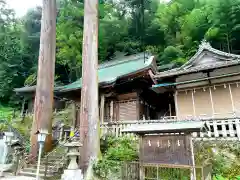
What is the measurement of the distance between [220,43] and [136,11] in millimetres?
13623

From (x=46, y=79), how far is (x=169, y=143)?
9065mm

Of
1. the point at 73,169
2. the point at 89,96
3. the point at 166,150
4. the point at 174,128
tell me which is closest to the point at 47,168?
the point at 73,169

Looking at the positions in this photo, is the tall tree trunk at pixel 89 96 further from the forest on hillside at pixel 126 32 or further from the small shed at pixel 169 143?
the forest on hillside at pixel 126 32

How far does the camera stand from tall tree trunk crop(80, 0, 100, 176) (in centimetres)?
852

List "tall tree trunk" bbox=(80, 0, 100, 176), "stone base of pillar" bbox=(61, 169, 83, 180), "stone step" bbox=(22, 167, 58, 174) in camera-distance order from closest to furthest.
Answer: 1. "stone base of pillar" bbox=(61, 169, 83, 180)
2. "tall tree trunk" bbox=(80, 0, 100, 176)
3. "stone step" bbox=(22, 167, 58, 174)

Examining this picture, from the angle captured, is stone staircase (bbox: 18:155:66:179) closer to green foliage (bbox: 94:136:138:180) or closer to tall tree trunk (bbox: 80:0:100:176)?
tall tree trunk (bbox: 80:0:100:176)

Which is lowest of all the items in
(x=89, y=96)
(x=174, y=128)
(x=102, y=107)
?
(x=174, y=128)

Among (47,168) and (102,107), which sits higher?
(102,107)

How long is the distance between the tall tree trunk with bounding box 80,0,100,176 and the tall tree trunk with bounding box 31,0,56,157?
13.1ft

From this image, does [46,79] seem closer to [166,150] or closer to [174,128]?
[166,150]

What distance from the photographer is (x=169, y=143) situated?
664 centimetres

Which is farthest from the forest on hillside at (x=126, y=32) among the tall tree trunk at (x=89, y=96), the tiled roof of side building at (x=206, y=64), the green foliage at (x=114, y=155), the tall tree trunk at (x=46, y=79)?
the green foliage at (x=114, y=155)

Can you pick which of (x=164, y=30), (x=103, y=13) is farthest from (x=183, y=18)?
(x=103, y=13)

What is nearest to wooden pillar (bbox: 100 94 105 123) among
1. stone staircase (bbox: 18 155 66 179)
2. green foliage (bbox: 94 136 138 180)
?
green foliage (bbox: 94 136 138 180)
